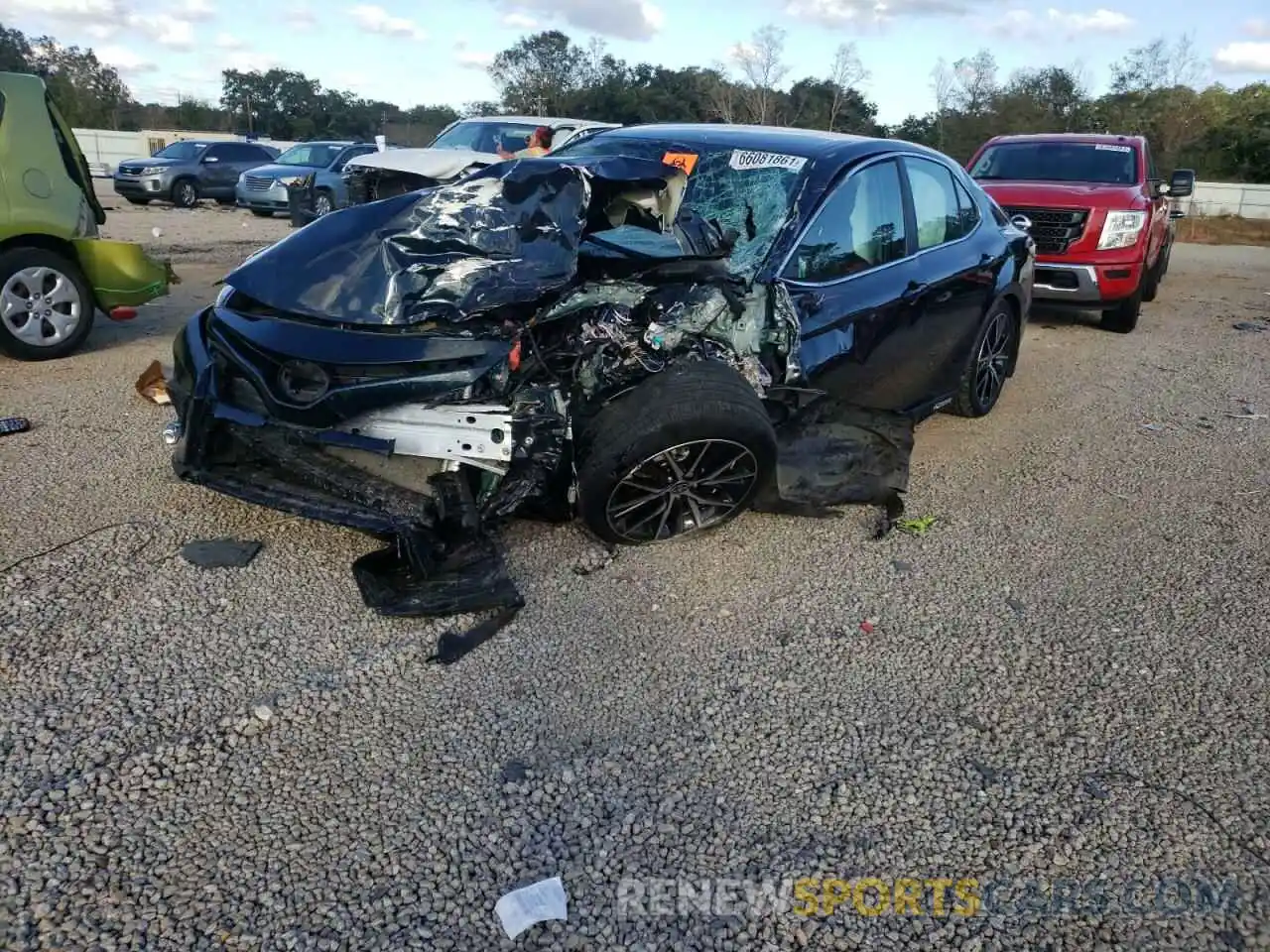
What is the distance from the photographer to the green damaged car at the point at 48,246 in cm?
663

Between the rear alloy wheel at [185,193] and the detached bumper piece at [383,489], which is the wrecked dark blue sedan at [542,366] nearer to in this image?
the detached bumper piece at [383,489]

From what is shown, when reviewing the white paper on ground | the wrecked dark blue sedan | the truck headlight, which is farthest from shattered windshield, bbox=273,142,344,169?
the white paper on ground

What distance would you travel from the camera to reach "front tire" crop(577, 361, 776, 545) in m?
3.86

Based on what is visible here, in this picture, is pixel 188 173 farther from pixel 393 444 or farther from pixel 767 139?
pixel 393 444

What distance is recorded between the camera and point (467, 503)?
3.73m

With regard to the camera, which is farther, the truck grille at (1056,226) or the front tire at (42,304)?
the truck grille at (1056,226)

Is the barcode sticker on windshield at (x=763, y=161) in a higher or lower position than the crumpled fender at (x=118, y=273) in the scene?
higher

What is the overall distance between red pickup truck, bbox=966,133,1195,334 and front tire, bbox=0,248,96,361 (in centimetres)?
786

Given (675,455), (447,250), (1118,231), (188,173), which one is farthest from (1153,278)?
(188,173)

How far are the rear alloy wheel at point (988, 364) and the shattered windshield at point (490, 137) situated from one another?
7.53 metres

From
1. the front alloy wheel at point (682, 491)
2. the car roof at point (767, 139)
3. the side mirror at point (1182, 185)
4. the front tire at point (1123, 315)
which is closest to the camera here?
the front alloy wheel at point (682, 491)

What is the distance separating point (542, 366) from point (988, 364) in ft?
11.9

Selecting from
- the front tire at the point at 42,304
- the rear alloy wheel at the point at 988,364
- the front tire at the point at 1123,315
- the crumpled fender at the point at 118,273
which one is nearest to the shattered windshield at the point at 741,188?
the rear alloy wheel at the point at 988,364

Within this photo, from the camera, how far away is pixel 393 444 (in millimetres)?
3699
